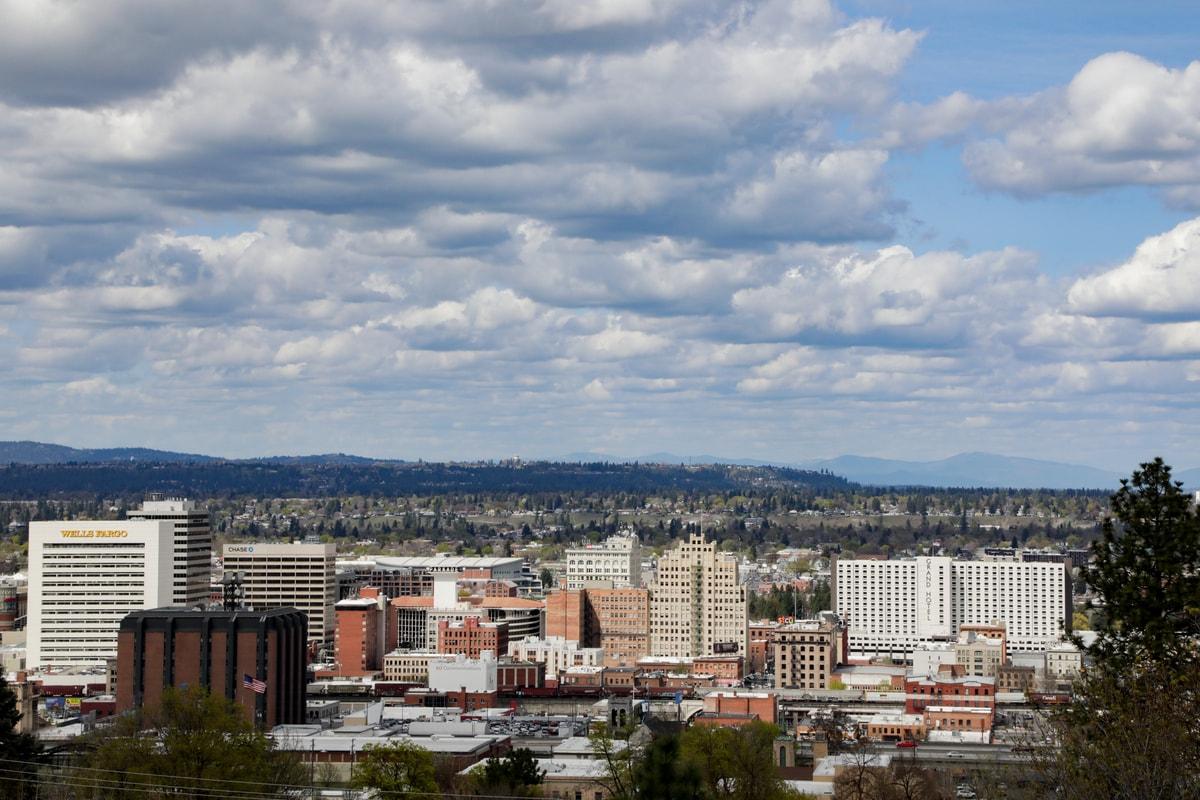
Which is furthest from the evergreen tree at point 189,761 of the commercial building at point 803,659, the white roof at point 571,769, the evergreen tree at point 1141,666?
the commercial building at point 803,659

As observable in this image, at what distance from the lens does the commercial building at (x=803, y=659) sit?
192750 mm

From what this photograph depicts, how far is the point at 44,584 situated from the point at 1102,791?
6694 inches


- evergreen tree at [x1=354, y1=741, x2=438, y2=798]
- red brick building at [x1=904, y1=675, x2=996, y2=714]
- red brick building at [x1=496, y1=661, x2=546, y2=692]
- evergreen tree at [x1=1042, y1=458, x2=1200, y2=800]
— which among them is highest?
evergreen tree at [x1=1042, y1=458, x2=1200, y2=800]

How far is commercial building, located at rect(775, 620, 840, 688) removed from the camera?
193m

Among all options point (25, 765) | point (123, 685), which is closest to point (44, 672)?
point (123, 685)

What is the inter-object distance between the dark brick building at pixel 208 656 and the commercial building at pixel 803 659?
67205 mm

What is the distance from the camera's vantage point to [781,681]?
192m

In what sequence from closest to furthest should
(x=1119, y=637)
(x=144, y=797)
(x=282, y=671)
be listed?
(x=1119, y=637), (x=144, y=797), (x=282, y=671)

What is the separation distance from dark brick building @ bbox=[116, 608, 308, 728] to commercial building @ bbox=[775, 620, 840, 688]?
67.2 m

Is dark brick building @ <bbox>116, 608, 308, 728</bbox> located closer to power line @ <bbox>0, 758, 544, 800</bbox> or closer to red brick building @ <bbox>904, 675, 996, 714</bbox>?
red brick building @ <bbox>904, 675, 996, 714</bbox>

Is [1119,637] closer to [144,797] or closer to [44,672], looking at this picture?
[144,797]

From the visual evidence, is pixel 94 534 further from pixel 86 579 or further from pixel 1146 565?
pixel 1146 565

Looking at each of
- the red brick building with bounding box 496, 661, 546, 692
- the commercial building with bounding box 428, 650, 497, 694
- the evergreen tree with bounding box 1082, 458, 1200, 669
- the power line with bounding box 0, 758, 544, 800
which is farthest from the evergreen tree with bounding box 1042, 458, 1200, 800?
the red brick building with bounding box 496, 661, 546, 692

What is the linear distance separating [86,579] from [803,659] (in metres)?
68.9
